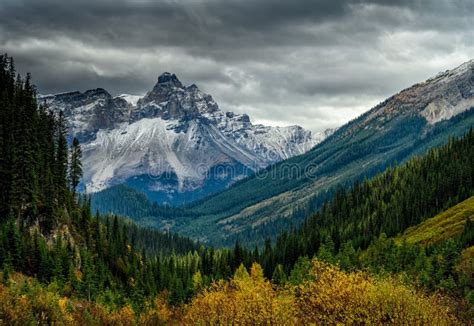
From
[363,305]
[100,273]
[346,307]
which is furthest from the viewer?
[100,273]

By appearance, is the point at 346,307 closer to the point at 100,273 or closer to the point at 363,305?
the point at 363,305

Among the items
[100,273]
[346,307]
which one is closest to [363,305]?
[346,307]

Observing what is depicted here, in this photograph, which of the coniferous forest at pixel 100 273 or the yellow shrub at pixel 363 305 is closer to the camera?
the yellow shrub at pixel 363 305

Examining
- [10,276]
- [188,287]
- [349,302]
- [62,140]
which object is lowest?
[188,287]

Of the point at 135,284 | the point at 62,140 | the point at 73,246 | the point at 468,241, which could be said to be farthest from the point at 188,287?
the point at 468,241

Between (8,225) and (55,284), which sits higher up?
(8,225)

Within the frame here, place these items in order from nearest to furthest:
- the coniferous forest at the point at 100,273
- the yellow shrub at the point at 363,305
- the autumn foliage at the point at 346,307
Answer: the yellow shrub at the point at 363,305
the autumn foliage at the point at 346,307
the coniferous forest at the point at 100,273

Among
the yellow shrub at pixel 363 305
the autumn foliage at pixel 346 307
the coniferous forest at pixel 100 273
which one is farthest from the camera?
the coniferous forest at pixel 100 273

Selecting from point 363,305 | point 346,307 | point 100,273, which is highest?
point 363,305

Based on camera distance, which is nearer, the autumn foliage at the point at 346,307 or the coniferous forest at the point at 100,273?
the autumn foliage at the point at 346,307

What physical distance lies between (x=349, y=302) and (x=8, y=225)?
11417 cm

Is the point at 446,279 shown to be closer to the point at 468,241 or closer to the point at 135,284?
the point at 468,241

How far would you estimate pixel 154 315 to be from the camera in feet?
473

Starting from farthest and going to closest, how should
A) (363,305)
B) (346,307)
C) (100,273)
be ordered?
(100,273) → (363,305) → (346,307)
